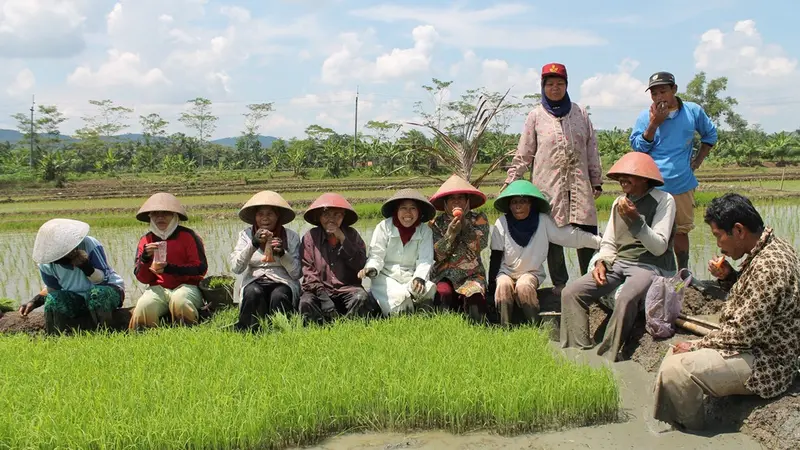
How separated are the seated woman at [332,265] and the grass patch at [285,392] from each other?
646 millimetres

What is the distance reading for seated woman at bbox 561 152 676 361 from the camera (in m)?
3.88

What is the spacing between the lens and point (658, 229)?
4.00m

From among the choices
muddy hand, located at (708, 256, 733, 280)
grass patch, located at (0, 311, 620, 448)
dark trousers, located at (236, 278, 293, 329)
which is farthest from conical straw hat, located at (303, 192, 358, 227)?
muddy hand, located at (708, 256, 733, 280)

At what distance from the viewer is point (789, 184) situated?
58.1 ft

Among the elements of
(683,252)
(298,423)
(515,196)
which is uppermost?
(515,196)

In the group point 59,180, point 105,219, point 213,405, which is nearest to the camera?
point 213,405

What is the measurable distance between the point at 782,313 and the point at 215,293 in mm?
3992

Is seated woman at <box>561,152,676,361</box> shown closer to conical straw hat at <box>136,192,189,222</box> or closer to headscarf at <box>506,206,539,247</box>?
headscarf at <box>506,206,539,247</box>

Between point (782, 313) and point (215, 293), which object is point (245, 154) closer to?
point (215, 293)

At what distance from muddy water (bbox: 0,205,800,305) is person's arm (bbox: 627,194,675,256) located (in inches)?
103

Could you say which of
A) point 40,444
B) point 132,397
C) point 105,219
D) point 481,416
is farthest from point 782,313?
point 105,219

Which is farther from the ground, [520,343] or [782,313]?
[782,313]

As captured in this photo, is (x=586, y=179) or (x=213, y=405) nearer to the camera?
(x=213, y=405)

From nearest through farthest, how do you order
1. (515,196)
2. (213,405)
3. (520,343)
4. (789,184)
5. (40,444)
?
(40,444) < (213,405) < (520,343) < (515,196) < (789,184)
